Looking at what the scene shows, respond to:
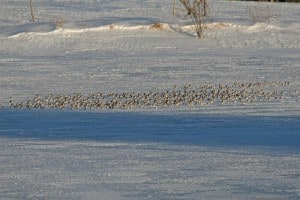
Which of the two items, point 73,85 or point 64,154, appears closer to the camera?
point 64,154

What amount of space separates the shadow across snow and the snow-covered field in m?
0.02

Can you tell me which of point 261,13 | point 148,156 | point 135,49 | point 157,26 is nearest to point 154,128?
point 148,156

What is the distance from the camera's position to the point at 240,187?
38.2 feet

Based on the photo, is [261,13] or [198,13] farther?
[261,13]

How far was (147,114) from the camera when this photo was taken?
64.9ft

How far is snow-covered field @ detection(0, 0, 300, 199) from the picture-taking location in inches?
478

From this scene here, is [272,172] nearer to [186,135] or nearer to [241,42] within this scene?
[186,135]

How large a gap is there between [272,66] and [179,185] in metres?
19.2

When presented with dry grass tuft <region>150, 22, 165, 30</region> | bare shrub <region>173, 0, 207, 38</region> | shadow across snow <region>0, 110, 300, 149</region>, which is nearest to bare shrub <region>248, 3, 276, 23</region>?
bare shrub <region>173, 0, 207, 38</region>

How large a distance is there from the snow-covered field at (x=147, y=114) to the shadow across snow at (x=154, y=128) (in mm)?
22

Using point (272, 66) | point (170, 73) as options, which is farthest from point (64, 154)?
point (272, 66)

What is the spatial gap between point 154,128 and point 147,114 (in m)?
2.11

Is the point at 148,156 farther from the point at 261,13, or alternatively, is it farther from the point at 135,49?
the point at 261,13

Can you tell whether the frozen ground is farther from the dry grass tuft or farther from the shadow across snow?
the dry grass tuft
